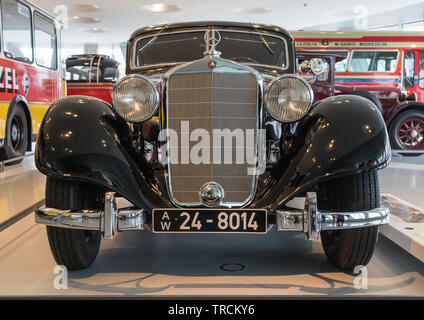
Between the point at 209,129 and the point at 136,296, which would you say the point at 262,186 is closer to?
the point at 209,129

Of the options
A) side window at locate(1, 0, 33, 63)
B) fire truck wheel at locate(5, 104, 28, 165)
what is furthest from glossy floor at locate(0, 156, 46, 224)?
side window at locate(1, 0, 33, 63)

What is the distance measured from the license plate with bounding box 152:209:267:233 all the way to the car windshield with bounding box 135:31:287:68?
1.57 metres

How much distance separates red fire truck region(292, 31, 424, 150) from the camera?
8.81m

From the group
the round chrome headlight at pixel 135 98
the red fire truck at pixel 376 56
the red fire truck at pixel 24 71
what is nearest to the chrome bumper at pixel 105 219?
the round chrome headlight at pixel 135 98

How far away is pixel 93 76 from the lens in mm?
10539

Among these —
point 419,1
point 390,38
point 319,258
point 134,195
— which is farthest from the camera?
point 419,1

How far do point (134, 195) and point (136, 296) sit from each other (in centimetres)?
46

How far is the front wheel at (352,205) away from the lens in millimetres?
2246

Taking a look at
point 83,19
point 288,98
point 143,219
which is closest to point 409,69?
point 288,98

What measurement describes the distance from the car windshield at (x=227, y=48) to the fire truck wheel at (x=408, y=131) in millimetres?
4883

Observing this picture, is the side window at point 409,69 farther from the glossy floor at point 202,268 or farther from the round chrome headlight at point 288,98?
the round chrome headlight at point 288,98

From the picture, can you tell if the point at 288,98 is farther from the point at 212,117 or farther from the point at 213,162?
the point at 213,162
